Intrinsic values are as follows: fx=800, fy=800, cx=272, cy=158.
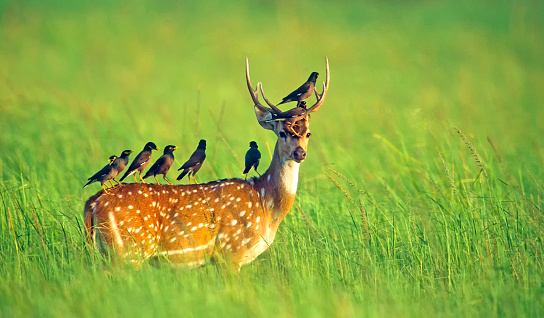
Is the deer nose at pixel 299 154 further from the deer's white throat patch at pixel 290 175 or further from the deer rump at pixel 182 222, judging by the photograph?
the deer rump at pixel 182 222

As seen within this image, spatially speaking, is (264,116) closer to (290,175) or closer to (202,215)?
(290,175)

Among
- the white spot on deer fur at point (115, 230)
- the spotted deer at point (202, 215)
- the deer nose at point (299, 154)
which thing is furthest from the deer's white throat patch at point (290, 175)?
the white spot on deer fur at point (115, 230)

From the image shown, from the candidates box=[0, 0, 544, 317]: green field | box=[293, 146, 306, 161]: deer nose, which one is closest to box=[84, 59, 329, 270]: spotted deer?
box=[293, 146, 306, 161]: deer nose

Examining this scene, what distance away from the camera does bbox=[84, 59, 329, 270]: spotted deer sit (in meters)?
6.30

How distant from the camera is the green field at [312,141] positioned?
5785 mm

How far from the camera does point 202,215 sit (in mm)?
6660

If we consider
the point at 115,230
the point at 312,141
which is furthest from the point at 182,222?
the point at 312,141

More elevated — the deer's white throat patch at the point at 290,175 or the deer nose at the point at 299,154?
the deer nose at the point at 299,154

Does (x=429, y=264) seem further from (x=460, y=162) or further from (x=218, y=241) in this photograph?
(x=460, y=162)

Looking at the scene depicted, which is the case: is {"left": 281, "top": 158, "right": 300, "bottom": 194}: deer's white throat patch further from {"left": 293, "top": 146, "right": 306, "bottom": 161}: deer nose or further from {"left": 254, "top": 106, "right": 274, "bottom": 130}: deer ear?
{"left": 254, "top": 106, "right": 274, "bottom": 130}: deer ear

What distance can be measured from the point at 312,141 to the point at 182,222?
538 centimetres

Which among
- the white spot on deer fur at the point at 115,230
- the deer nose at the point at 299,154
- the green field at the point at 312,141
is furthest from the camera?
the deer nose at the point at 299,154

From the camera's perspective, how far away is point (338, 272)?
21.1ft

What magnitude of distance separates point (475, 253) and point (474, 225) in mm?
269
